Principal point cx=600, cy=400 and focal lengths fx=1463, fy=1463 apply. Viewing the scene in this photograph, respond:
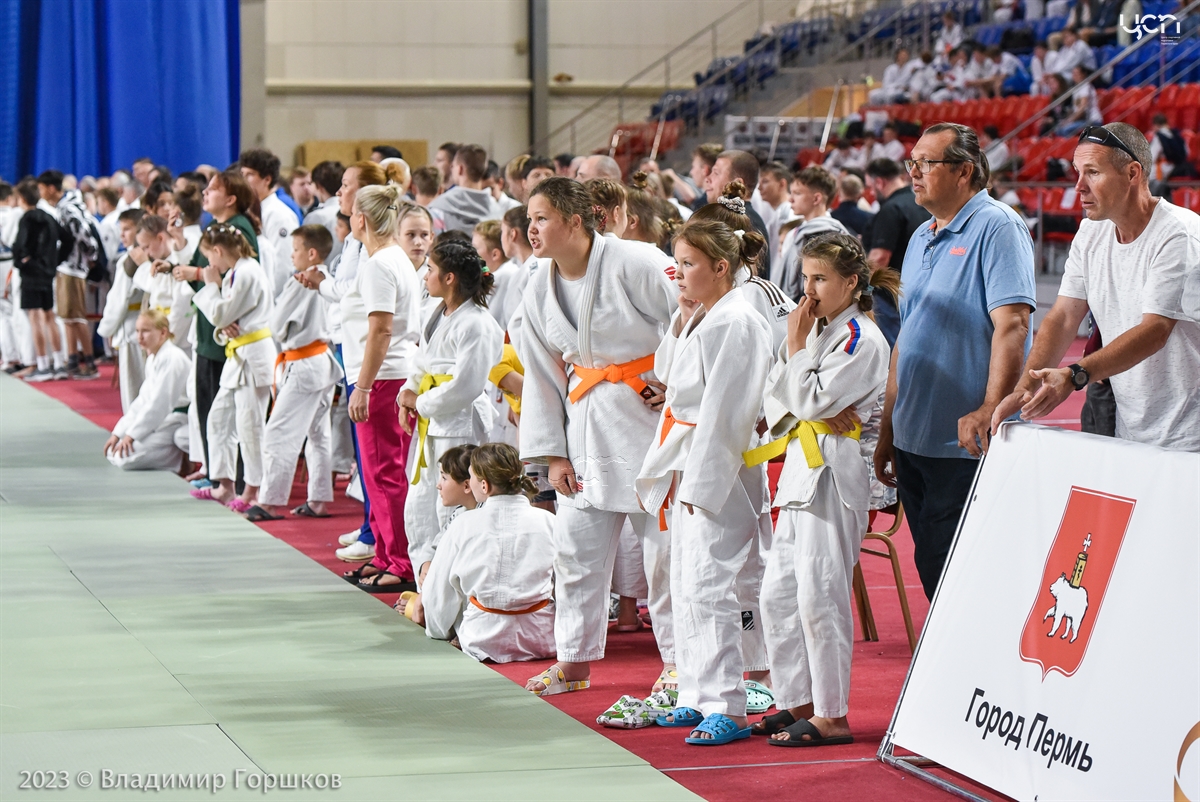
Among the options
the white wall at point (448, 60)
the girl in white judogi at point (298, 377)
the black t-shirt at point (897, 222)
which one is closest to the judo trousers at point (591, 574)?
the girl in white judogi at point (298, 377)

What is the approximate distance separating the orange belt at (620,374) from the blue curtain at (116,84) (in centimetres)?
1423

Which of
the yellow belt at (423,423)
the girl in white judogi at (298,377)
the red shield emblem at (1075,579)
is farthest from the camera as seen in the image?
the girl in white judogi at (298,377)

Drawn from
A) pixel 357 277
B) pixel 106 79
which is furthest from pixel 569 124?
pixel 357 277

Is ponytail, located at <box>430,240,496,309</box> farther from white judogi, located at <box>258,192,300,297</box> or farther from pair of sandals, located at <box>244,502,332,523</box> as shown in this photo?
white judogi, located at <box>258,192,300,297</box>

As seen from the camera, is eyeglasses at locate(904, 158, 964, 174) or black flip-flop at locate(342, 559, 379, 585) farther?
black flip-flop at locate(342, 559, 379, 585)

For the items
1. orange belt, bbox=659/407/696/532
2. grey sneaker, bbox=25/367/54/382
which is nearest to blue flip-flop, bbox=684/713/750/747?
orange belt, bbox=659/407/696/532

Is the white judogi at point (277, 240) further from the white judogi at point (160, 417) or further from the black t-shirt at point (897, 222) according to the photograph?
the black t-shirt at point (897, 222)

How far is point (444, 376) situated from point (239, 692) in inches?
68.1

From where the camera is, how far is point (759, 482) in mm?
4484

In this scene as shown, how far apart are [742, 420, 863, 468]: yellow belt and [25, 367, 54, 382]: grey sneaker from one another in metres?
11.8

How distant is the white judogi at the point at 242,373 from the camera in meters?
8.12

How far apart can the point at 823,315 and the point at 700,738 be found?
1.30 metres

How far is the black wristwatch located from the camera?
12.1 feet

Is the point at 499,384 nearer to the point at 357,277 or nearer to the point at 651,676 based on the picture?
the point at 357,277
